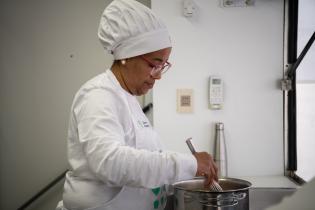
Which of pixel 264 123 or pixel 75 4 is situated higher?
pixel 75 4

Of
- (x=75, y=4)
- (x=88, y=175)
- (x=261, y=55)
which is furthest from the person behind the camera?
(x=75, y=4)

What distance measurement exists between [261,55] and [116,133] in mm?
1013

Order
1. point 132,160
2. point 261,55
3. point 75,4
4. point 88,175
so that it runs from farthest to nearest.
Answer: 1. point 75,4
2. point 261,55
3. point 88,175
4. point 132,160

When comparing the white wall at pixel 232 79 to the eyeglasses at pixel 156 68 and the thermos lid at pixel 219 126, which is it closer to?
the thermos lid at pixel 219 126

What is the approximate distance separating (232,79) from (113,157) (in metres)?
0.98

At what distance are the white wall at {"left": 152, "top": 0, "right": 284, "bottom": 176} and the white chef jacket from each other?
2.00 ft

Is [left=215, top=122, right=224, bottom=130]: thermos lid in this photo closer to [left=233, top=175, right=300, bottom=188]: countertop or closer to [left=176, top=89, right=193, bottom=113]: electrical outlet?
[left=176, top=89, right=193, bottom=113]: electrical outlet

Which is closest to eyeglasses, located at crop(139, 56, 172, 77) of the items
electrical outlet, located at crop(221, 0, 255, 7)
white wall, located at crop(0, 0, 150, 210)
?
electrical outlet, located at crop(221, 0, 255, 7)

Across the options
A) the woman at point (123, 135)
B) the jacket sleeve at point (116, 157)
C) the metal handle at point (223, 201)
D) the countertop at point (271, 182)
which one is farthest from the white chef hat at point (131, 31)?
the countertop at point (271, 182)

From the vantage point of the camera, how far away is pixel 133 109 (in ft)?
3.12

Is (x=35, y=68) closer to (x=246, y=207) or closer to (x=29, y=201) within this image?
(x=29, y=201)

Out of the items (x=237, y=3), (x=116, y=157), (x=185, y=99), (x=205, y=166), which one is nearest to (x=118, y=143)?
(x=116, y=157)

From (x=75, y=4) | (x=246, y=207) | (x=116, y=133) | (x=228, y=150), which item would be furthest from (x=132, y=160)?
(x=75, y=4)

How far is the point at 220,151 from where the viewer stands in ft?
5.06
